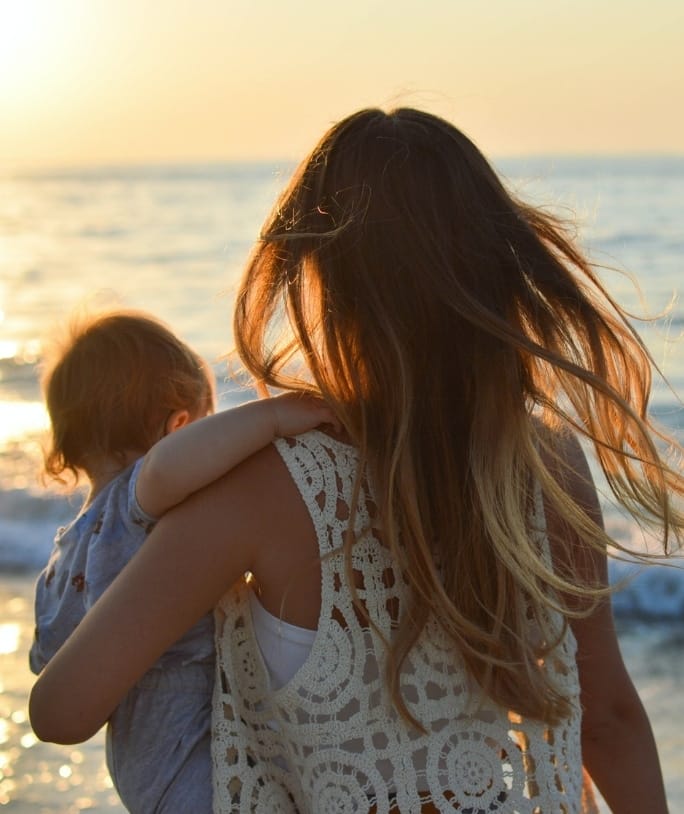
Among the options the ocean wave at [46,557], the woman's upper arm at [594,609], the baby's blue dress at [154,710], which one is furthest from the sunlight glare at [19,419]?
the woman's upper arm at [594,609]

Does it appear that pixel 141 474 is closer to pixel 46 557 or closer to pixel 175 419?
pixel 175 419

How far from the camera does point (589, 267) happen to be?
178 centimetres

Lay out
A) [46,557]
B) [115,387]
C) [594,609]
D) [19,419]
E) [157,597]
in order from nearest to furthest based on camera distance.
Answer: [157,597] < [594,609] < [115,387] < [46,557] < [19,419]

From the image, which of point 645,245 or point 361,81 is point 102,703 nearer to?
point 645,245

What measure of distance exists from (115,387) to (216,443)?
70 centimetres

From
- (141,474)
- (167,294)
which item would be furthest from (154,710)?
(167,294)

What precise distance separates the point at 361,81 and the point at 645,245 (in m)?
6.19

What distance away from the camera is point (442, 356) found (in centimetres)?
163

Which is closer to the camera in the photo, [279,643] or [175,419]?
[279,643]

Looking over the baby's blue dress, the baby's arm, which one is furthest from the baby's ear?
the baby's arm

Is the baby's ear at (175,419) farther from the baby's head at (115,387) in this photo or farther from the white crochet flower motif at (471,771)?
the white crochet flower motif at (471,771)

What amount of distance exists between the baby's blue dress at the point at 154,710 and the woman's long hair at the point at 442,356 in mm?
381

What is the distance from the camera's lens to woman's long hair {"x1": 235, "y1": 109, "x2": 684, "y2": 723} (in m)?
1.59

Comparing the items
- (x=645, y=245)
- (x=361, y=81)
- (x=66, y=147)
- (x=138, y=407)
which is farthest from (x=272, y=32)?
(x=66, y=147)
